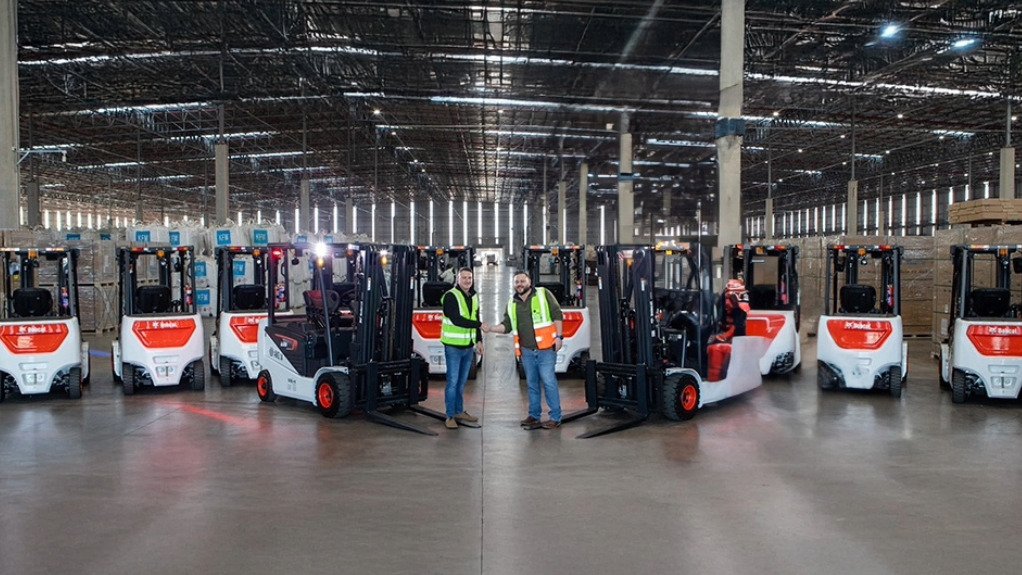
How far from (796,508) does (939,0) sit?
1711 centimetres

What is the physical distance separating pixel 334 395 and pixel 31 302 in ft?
15.1

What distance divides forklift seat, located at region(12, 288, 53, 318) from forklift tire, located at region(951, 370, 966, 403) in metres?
11.9

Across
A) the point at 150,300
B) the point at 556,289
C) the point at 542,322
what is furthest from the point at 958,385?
the point at 150,300

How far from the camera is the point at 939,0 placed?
59.9 ft

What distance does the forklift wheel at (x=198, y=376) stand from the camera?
35.2ft

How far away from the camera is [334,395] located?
874 centimetres

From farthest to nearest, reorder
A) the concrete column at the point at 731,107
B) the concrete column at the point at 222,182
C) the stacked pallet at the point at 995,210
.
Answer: the concrete column at the point at 222,182 < the concrete column at the point at 731,107 < the stacked pallet at the point at 995,210

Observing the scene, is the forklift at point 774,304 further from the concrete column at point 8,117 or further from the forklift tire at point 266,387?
the concrete column at point 8,117

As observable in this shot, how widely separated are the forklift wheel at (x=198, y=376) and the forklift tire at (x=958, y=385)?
1002 centimetres

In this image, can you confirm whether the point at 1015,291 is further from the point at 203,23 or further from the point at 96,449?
the point at 203,23

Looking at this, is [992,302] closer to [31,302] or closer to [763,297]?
[763,297]

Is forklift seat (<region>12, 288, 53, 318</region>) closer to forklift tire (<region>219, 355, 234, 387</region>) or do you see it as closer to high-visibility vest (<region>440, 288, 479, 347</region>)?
forklift tire (<region>219, 355, 234, 387</region>)

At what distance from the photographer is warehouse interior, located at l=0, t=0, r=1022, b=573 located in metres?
5.14

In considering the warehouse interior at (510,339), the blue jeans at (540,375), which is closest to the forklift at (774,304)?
the warehouse interior at (510,339)
